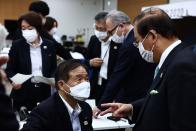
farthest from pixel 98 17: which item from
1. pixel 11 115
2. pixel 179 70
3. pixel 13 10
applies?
pixel 13 10

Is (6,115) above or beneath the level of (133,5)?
above

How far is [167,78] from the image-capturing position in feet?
5.29

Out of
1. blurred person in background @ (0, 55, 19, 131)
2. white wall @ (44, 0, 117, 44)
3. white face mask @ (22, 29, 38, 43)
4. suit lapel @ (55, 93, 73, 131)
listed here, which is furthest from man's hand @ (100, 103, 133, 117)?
white wall @ (44, 0, 117, 44)

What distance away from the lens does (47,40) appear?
3549 mm

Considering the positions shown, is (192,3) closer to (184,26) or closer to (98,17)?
(184,26)

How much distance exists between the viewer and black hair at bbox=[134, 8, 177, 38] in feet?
5.91

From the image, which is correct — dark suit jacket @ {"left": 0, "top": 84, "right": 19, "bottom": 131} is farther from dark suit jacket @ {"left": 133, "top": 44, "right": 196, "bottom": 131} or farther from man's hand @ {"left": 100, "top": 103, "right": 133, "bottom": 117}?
man's hand @ {"left": 100, "top": 103, "right": 133, "bottom": 117}

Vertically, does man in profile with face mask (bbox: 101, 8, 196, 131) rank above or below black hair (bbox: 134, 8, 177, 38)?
below

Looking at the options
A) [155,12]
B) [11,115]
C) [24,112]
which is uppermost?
[155,12]

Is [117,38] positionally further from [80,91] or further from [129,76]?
[80,91]

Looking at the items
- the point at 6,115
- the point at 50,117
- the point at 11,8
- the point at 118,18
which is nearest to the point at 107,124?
the point at 50,117

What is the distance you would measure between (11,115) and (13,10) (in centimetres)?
1149

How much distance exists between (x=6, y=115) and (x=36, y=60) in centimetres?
235

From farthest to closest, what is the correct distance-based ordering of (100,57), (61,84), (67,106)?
(100,57), (61,84), (67,106)
